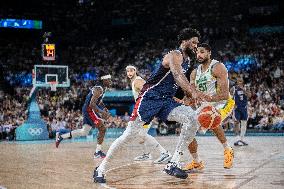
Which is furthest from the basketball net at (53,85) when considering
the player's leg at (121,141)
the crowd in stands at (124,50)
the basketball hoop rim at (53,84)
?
the player's leg at (121,141)

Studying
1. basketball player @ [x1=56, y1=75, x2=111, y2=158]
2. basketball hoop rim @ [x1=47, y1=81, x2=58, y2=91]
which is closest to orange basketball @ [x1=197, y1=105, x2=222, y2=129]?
basketball player @ [x1=56, y1=75, x2=111, y2=158]

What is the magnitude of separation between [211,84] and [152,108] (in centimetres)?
157

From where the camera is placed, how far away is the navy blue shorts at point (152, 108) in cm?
636

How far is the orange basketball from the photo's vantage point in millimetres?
6777

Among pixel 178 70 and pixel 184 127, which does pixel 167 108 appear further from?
pixel 178 70

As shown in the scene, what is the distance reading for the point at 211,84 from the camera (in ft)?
24.9

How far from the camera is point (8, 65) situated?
3072 centimetres

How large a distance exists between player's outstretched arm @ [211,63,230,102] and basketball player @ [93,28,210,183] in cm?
85

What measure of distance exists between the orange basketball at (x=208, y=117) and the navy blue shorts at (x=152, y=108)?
49 cm

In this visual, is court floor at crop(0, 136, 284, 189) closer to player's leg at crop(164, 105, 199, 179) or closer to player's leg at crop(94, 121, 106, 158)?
player's leg at crop(164, 105, 199, 179)

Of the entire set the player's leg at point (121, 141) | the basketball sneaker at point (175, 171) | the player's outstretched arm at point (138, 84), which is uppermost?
the player's outstretched arm at point (138, 84)

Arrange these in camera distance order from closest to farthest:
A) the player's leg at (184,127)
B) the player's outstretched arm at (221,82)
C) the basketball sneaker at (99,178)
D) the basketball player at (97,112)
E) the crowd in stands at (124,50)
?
1. the basketball sneaker at (99,178)
2. the player's leg at (184,127)
3. the player's outstretched arm at (221,82)
4. the basketball player at (97,112)
5. the crowd in stands at (124,50)

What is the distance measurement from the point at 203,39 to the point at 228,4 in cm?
347

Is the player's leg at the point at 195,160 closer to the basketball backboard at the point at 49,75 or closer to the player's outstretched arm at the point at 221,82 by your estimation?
the player's outstretched arm at the point at 221,82
